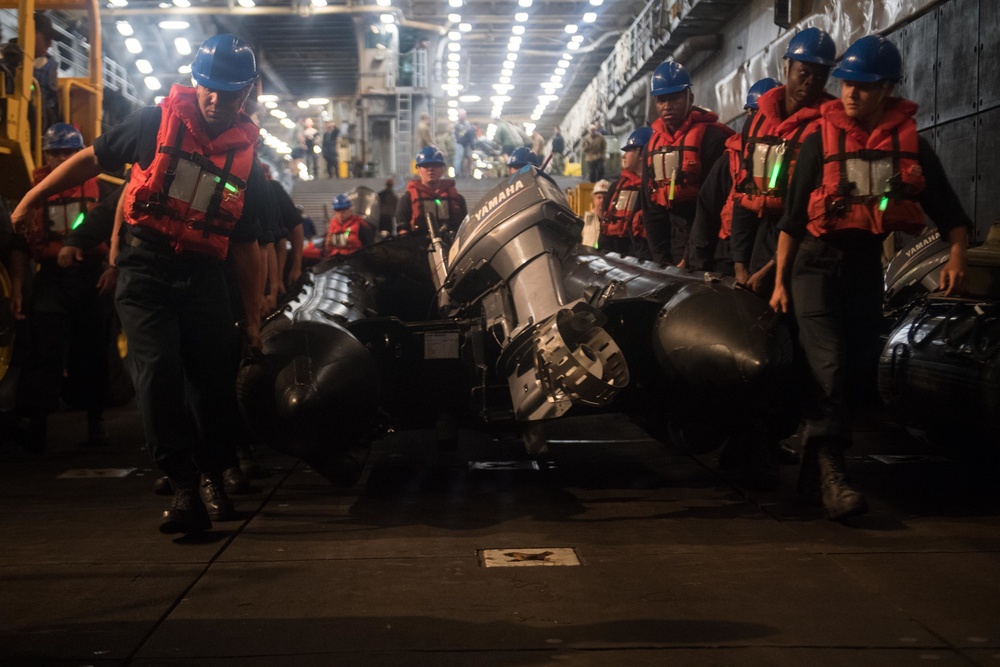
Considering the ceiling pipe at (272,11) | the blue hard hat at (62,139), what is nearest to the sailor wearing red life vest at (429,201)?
the blue hard hat at (62,139)

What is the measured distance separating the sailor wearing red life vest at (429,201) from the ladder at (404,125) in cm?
2843

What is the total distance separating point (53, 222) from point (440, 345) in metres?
3.19

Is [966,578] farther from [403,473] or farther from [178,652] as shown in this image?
[403,473]

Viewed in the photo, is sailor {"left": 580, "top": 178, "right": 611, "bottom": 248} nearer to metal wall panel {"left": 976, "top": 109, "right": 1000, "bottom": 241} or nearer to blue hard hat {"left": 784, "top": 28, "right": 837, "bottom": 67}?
metal wall panel {"left": 976, "top": 109, "right": 1000, "bottom": 241}

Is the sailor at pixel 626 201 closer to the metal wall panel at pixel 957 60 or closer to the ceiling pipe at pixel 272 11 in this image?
the metal wall panel at pixel 957 60

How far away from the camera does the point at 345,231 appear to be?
16484 mm

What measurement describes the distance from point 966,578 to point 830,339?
4.86 feet

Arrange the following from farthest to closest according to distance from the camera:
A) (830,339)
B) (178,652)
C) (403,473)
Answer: (403,473)
(830,339)
(178,652)

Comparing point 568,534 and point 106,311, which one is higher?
point 106,311

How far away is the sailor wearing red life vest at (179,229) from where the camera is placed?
5.11 metres

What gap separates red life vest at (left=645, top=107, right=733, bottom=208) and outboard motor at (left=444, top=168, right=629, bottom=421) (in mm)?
1069

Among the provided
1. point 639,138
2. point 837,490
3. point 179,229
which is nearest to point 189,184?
point 179,229

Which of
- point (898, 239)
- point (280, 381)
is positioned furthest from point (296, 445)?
point (898, 239)

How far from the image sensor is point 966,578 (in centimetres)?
421
